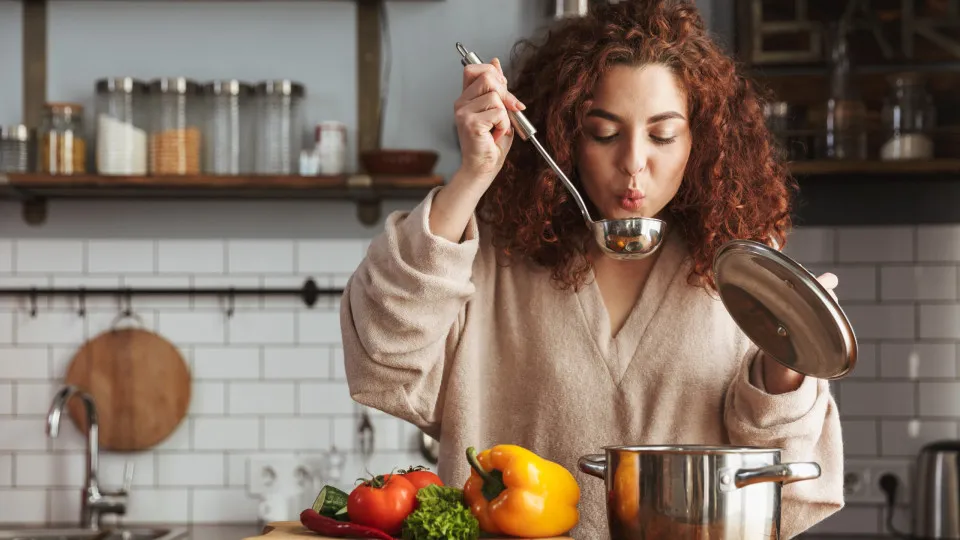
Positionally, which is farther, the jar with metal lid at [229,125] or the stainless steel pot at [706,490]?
the jar with metal lid at [229,125]

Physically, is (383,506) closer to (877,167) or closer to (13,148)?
(877,167)

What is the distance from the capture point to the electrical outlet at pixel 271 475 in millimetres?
3090

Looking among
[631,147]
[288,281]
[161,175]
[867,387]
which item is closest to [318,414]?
[288,281]

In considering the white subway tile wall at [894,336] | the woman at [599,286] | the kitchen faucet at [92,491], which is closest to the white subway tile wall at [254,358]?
the white subway tile wall at [894,336]

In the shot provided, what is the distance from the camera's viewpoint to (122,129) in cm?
311

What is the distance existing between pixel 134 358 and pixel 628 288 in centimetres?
203

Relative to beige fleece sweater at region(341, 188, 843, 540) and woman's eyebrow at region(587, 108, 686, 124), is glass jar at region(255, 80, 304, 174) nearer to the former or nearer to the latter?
beige fleece sweater at region(341, 188, 843, 540)

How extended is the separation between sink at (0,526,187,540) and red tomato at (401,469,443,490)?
180cm

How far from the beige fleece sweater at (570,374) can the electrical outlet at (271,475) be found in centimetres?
152

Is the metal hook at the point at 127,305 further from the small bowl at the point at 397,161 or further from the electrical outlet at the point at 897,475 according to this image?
the electrical outlet at the point at 897,475

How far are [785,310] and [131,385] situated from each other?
2.43 metres

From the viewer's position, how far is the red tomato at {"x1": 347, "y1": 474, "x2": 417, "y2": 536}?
1253mm

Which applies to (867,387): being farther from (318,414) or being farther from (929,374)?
(318,414)

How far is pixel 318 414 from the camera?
327 cm
